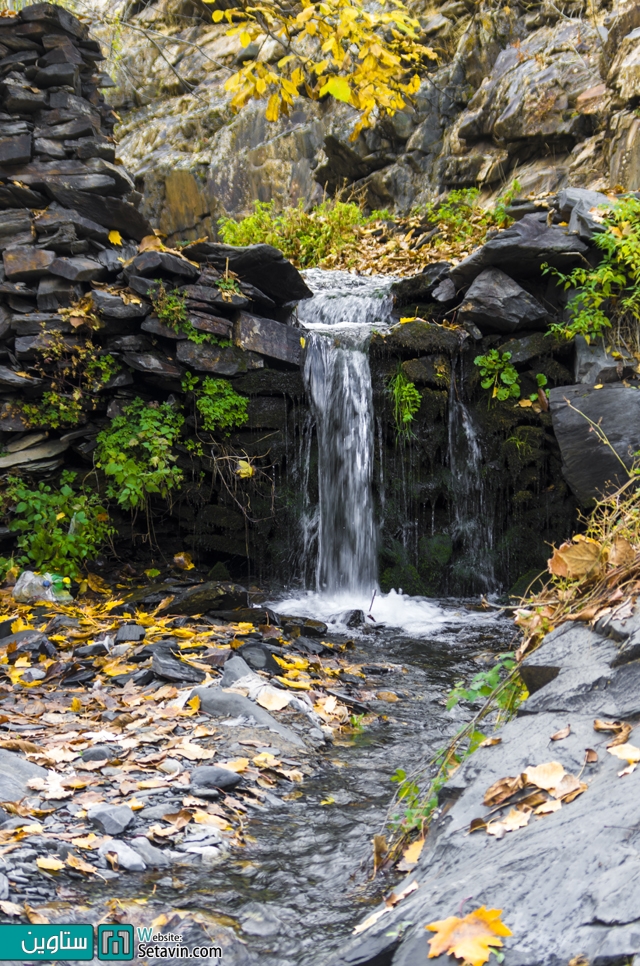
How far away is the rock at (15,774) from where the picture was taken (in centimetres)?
287

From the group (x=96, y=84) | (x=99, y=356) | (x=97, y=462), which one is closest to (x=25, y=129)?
(x=96, y=84)

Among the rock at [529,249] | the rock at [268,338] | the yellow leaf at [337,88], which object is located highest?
the yellow leaf at [337,88]

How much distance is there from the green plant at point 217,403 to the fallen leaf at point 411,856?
18.7 ft

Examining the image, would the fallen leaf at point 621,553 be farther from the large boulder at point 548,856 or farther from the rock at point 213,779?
the rock at point 213,779

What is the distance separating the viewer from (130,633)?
538cm

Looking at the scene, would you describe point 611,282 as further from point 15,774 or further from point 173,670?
point 15,774

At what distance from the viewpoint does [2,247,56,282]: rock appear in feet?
24.6

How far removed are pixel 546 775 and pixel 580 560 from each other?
118 cm

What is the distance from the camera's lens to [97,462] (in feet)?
24.6

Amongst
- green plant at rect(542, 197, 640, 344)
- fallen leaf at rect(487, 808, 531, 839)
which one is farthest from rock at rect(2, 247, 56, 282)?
fallen leaf at rect(487, 808, 531, 839)

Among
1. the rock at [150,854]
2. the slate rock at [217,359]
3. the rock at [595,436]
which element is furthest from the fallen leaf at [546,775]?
the slate rock at [217,359]

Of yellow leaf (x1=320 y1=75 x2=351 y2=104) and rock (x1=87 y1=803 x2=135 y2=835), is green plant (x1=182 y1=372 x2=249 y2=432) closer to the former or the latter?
yellow leaf (x1=320 y1=75 x2=351 y2=104)

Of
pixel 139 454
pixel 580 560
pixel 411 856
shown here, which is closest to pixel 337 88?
pixel 580 560

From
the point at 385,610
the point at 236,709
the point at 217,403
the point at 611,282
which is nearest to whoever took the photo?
the point at 236,709
